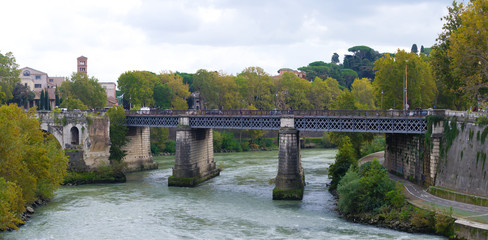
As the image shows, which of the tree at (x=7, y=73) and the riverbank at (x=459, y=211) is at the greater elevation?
the tree at (x=7, y=73)

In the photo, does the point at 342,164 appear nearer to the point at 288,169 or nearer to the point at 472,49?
the point at 288,169

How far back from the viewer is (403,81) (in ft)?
214

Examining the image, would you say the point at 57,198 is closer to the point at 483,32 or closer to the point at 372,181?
the point at 372,181

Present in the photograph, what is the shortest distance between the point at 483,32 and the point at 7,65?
276ft

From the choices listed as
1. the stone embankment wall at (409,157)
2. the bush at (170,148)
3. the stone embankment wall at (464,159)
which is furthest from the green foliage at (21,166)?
the bush at (170,148)

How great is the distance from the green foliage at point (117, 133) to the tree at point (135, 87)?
3649 centimetres

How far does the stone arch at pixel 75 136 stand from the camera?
66.8 meters

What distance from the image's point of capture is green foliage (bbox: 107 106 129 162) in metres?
67.3

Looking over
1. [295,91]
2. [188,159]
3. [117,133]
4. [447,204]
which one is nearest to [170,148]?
[117,133]

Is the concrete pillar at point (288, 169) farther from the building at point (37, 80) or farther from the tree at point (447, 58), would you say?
the building at point (37, 80)

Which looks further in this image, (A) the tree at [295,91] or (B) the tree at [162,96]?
(A) the tree at [295,91]

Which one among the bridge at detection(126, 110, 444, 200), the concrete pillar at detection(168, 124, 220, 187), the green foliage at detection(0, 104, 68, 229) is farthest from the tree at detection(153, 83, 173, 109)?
the green foliage at detection(0, 104, 68, 229)

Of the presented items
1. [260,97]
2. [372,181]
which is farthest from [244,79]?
[372,181]

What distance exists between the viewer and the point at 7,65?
9838 cm
